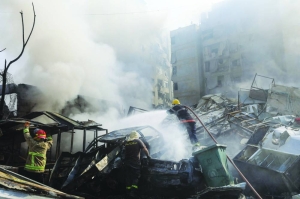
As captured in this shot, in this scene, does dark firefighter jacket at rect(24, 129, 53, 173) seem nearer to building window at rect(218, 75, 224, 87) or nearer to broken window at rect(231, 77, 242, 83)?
broken window at rect(231, 77, 242, 83)

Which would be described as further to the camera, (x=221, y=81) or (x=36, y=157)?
(x=221, y=81)

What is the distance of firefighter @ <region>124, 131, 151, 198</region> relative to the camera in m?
5.23

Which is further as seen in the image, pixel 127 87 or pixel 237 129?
pixel 127 87

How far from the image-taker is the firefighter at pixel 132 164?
523 centimetres

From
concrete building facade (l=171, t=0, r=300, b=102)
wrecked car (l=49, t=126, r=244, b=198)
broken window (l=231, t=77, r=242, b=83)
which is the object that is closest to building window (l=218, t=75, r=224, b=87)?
concrete building facade (l=171, t=0, r=300, b=102)

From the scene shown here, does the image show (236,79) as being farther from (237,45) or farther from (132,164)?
(132,164)

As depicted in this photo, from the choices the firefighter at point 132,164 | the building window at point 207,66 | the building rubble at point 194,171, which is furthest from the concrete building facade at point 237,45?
the firefighter at point 132,164

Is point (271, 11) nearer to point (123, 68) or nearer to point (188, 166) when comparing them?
point (123, 68)

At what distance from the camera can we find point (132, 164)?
5.35 meters

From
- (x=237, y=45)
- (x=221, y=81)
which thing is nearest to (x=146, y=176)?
(x=221, y=81)

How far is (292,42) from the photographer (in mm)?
25328

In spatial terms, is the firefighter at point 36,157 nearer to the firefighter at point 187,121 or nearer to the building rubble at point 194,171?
the building rubble at point 194,171

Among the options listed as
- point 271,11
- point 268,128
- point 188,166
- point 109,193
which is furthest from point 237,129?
point 271,11

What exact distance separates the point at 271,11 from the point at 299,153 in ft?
86.7
